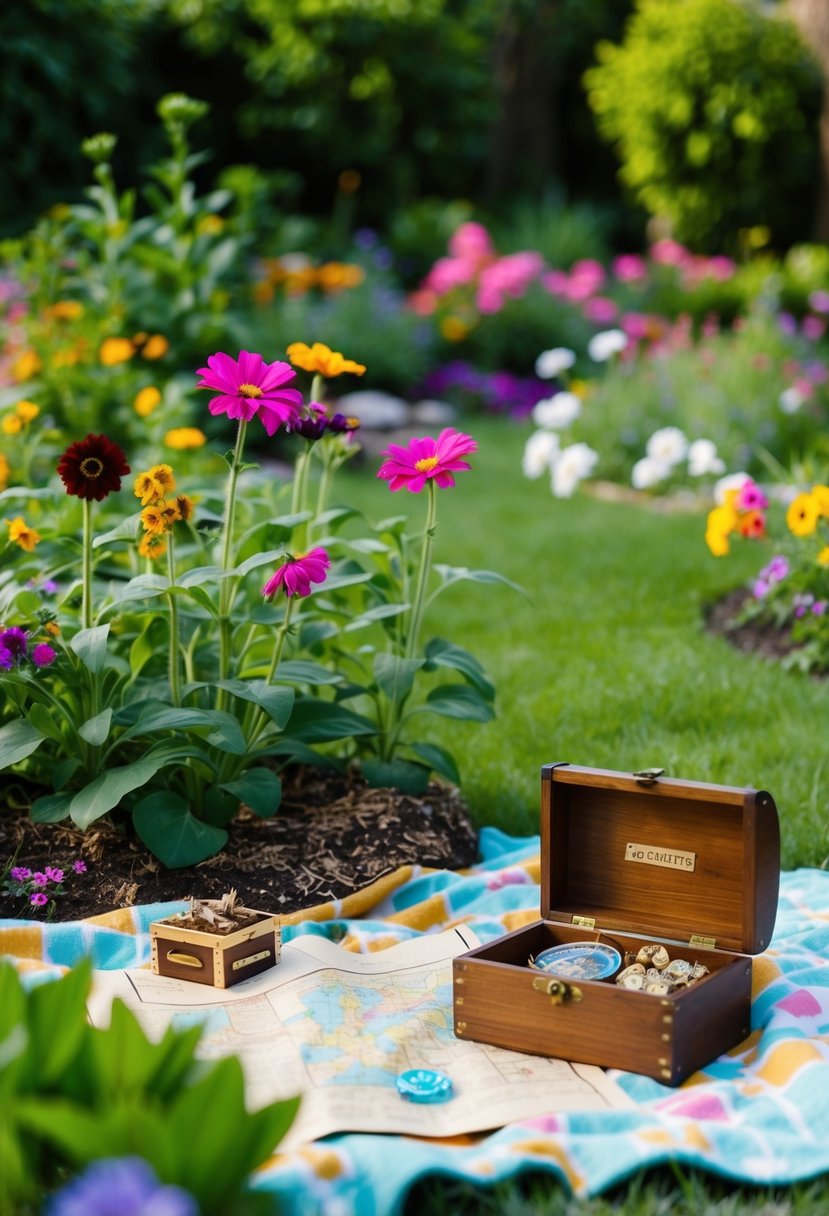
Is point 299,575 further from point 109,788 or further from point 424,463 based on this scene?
point 109,788

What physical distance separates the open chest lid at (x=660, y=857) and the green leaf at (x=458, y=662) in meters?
0.75

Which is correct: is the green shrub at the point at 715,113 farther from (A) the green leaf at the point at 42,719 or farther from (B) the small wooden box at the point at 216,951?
(B) the small wooden box at the point at 216,951

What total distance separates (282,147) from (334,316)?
5.15 metres

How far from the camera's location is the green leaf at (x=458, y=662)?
3250 mm

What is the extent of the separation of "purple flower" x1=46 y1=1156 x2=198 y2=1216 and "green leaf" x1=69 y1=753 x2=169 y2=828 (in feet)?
4.44

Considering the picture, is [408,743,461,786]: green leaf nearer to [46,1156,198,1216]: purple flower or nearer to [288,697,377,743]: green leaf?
[288,697,377,743]: green leaf

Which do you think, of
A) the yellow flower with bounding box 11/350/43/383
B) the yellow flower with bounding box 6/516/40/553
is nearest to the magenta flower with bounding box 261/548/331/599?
the yellow flower with bounding box 6/516/40/553

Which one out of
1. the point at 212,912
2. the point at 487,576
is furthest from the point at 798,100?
the point at 212,912

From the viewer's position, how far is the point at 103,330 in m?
5.57

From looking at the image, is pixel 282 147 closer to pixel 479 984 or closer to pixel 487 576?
pixel 487 576

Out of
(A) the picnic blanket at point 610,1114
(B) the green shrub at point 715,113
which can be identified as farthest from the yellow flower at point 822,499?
(B) the green shrub at point 715,113

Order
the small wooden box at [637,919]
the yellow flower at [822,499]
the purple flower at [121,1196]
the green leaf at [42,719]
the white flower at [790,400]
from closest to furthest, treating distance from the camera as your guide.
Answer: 1. the purple flower at [121,1196]
2. the small wooden box at [637,919]
3. the green leaf at [42,719]
4. the yellow flower at [822,499]
5. the white flower at [790,400]

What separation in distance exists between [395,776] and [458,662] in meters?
0.30

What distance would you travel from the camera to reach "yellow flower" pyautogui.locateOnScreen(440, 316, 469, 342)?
31.0 feet
